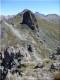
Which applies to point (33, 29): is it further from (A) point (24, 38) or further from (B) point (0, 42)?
(B) point (0, 42)

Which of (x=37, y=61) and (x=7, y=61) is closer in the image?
(x=7, y=61)

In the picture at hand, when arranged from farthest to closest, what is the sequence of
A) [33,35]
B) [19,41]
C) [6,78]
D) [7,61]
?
1. [33,35]
2. [19,41]
3. [7,61]
4. [6,78]

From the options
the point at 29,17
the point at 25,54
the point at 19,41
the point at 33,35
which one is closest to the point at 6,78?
the point at 25,54

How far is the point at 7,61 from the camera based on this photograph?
97750 millimetres

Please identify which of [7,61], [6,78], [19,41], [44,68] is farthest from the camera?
[19,41]

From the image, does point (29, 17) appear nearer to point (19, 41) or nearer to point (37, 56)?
point (19, 41)

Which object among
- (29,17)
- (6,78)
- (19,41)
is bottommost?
(6,78)

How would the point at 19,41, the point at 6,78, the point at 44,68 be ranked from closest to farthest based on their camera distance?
1. the point at 6,78
2. the point at 44,68
3. the point at 19,41

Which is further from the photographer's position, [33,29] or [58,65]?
[33,29]

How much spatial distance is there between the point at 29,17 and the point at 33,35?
524 inches

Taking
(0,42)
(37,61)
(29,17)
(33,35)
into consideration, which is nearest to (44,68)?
(37,61)

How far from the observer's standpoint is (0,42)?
11044cm

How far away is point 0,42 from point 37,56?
19065 millimetres

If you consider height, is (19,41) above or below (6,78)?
above
